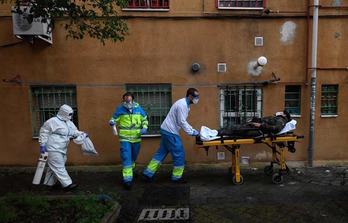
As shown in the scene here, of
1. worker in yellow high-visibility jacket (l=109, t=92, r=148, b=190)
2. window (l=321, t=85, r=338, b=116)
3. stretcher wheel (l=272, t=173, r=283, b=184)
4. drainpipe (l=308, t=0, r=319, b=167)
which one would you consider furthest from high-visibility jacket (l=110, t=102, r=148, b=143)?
window (l=321, t=85, r=338, b=116)

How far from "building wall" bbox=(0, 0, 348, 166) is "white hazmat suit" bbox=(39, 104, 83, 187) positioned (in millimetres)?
1151

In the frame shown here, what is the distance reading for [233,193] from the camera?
4484 millimetres

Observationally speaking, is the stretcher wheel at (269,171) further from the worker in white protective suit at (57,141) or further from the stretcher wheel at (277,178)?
the worker in white protective suit at (57,141)

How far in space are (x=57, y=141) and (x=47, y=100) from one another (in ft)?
5.79

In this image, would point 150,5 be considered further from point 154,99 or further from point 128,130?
point 128,130

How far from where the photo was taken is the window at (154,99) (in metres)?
5.88

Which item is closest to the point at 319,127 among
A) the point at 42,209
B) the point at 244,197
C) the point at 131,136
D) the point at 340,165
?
the point at 340,165

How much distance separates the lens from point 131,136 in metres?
4.92

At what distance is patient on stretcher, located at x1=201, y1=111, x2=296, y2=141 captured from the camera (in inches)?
180

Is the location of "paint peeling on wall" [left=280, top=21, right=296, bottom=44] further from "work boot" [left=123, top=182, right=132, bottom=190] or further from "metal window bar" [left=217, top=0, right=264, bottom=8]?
"work boot" [left=123, top=182, right=132, bottom=190]

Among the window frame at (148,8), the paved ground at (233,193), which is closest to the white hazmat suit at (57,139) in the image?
the paved ground at (233,193)

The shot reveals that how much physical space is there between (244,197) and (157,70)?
3240 mm

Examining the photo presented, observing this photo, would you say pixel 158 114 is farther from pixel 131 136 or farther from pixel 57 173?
pixel 57 173

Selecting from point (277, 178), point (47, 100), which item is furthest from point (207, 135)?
point (47, 100)
